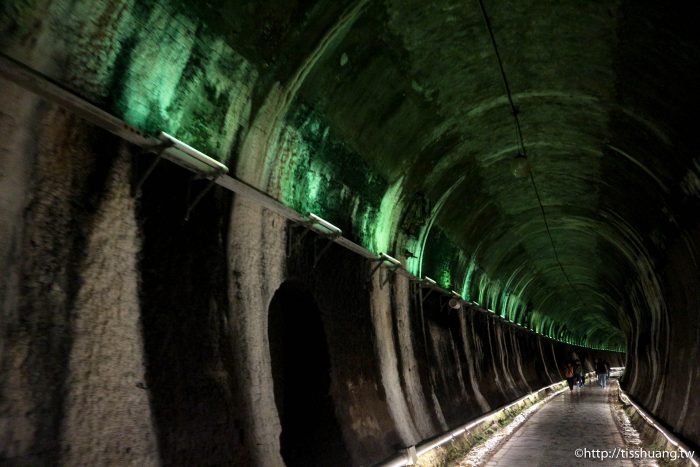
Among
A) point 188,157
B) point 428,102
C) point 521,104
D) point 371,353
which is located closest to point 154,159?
point 188,157

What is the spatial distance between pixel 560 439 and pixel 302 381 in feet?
23.4

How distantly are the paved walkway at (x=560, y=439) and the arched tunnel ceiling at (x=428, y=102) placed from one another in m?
3.97

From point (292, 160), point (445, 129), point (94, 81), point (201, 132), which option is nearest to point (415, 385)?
point (445, 129)

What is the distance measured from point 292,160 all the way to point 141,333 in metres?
3.30

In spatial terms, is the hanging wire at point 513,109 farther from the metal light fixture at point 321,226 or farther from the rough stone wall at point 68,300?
the rough stone wall at point 68,300

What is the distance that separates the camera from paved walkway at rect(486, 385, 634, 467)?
9375 millimetres

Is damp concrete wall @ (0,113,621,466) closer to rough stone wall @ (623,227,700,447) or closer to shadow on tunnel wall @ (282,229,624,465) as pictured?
shadow on tunnel wall @ (282,229,624,465)

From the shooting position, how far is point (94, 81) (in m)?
4.42

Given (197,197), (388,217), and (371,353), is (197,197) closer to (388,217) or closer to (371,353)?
(371,353)

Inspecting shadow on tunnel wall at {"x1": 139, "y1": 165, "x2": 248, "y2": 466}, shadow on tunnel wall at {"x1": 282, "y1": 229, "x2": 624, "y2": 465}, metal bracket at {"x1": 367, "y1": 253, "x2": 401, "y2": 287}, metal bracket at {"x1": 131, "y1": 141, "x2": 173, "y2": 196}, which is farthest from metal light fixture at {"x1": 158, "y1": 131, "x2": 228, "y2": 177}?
metal bracket at {"x1": 367, "y1": 253, "x2": 401, "y2": 287}

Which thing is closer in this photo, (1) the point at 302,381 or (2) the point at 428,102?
(1) the point at 302,381

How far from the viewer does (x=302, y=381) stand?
7.38 metres

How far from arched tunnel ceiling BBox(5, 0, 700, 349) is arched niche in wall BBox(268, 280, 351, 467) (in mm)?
1396

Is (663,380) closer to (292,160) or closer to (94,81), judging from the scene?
(292,160)
